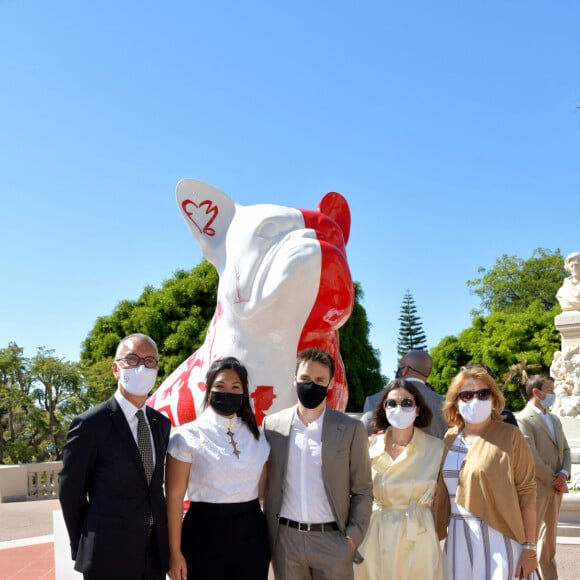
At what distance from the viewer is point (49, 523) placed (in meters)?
8.93

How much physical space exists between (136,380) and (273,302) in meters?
1.35

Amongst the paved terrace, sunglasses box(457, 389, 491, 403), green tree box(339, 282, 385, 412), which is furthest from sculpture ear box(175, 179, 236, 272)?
green tree box(339, 282, 385, 412)

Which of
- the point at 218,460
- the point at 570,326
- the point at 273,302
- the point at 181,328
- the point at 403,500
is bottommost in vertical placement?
the point at 403,500

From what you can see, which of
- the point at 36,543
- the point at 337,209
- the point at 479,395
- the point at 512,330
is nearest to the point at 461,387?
the point at 479,395

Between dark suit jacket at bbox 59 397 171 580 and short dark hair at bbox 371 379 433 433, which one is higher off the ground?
short dark hair at bbox 371 379 433 433

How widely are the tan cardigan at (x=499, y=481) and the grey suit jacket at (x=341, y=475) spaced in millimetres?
461

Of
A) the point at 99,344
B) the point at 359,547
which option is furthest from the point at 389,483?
the point at 99,344

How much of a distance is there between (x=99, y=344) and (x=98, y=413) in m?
20.7

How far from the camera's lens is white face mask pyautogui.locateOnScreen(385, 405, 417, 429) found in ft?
10.3

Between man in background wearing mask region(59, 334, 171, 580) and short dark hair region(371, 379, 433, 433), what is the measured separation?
42.9 inches

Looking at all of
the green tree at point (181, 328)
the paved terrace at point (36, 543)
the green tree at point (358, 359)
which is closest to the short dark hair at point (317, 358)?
the paved terrace at point (36, 543)

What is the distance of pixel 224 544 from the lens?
2727 mm

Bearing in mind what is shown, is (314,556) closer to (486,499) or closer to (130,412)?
(486,499)

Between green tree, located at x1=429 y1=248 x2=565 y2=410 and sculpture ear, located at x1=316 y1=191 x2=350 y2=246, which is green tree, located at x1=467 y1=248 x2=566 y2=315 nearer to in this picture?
green tree, located at x1=429 y1=248 x2=565 y2=410
